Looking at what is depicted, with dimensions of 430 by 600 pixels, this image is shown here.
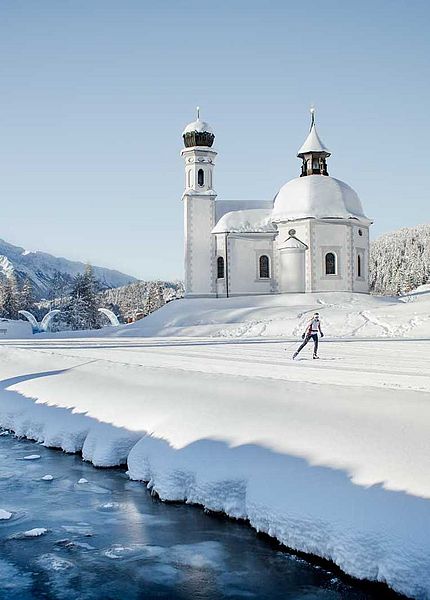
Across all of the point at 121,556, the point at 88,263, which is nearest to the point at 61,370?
the point at 121,556

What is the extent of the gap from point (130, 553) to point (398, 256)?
160 meters

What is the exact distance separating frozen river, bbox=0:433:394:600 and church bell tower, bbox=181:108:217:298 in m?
44.5

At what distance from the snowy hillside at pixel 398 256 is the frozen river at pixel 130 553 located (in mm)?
119194

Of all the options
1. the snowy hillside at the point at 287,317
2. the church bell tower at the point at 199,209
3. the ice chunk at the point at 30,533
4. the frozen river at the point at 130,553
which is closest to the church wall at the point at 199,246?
the church bell tower at the point at 199,209

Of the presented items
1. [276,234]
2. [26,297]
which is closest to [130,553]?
[276,234]

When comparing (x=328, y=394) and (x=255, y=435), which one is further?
(x=328, y=394)

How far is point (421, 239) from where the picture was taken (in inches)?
6663

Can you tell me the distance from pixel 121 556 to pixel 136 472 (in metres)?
3.84

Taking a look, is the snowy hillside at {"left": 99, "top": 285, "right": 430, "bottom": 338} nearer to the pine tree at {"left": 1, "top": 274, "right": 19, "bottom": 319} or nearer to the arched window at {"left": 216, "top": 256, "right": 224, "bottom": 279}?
the arched window at {"left": 216, "top": 256, "right": 224, "bottom": 279}

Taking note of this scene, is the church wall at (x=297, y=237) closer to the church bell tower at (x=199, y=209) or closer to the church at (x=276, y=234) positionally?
the church at (x=276, y=234)

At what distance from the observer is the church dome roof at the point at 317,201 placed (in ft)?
177

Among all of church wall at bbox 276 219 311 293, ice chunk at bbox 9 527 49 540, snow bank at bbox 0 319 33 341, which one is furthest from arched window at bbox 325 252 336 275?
ice chunk at bbox 9 527 49 540

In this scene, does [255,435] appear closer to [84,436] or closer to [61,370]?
[84,436]

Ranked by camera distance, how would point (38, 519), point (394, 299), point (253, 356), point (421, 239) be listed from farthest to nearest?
1. point (421, 239)
2. point (394, 299)
3. point (253, 356)
4. point (38, 519)
